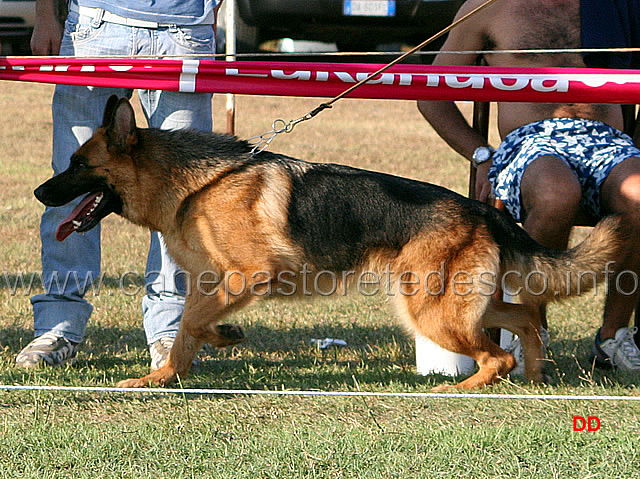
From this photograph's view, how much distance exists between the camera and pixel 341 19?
11.5 meters

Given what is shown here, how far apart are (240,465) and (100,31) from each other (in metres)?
2.36

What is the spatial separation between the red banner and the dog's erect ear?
201 millimetres

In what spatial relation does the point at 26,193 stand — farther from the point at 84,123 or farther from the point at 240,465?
the point at 240,465

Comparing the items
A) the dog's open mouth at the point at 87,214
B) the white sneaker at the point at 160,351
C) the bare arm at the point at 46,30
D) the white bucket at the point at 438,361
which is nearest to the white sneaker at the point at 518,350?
the white bucket at the point at 438,361

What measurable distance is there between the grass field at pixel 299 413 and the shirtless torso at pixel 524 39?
132cm

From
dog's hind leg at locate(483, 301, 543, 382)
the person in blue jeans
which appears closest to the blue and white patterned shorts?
dog's hind leg at locate(483, 301, 543, 382)

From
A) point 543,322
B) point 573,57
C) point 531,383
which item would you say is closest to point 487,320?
point 531,383

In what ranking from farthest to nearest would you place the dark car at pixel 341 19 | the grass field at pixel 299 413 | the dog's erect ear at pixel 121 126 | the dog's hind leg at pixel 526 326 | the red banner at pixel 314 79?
1. the dark car at pixel 341 19
2. the dog's hind leg at pixel 526 326
3. the red banner at pixel 314 79
4. the dog's erect ear at pixel 121 126
5. the grass field at pixel 299 413

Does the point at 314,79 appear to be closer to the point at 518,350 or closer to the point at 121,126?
the point at 121,126

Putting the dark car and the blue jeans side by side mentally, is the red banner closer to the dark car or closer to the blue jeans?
the blue jeans

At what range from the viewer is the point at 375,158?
1088 cm

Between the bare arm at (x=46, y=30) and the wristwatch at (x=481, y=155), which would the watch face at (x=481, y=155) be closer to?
the wristwatch at (x=481, y=155)

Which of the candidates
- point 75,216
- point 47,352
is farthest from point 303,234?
point 47,352

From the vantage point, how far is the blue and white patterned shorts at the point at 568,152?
163 inches
